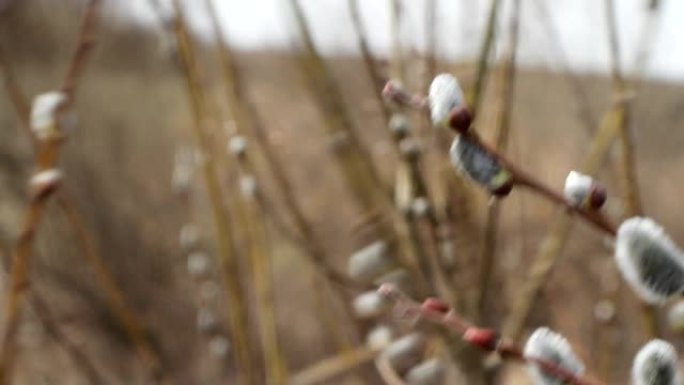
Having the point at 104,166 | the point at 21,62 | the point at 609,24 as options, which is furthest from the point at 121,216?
the point at 609,24

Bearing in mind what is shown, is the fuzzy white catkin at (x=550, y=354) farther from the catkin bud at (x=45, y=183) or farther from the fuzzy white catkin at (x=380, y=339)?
the fuzzy white catkin at (x=380, y=339)

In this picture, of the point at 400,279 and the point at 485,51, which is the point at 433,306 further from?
the point at 400,279

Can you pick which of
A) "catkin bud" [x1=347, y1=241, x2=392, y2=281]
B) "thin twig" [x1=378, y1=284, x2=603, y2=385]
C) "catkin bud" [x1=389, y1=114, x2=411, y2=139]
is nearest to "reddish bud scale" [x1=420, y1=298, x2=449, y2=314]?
"thin twig" [x1=378, y1=284, x2=603, y2=385]

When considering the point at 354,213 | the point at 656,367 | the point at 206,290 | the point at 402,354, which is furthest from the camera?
the point at 354,213

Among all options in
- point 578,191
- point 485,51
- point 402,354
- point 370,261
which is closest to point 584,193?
point 578,191

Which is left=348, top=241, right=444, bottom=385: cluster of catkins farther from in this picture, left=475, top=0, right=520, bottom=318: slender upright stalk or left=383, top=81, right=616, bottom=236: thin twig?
left=383, top=81, right=616, bottom=236: thin twig

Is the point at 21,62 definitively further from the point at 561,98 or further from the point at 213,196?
the point at 213,196

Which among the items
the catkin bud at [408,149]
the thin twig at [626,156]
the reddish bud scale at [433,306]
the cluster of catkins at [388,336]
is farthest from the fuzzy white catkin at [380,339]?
the reddish bud scale at [433,306]

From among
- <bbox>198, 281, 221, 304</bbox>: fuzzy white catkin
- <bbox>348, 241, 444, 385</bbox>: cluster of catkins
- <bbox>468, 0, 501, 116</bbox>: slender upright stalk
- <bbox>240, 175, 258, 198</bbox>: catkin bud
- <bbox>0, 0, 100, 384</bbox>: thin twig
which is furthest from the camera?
<bbox>198, 281, 221, 304</bbox>: fuzzy white catkin
